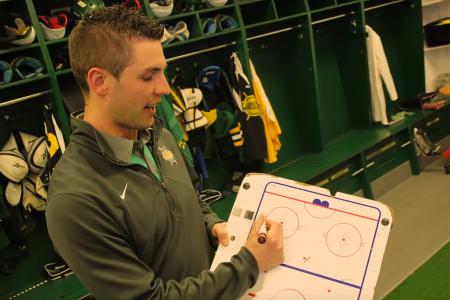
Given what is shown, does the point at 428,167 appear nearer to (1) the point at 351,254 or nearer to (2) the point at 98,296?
(1) the point at 351,254

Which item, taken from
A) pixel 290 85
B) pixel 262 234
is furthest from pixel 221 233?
pixel 290 85

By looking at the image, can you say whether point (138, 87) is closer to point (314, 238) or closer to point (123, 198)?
point (123, 198)

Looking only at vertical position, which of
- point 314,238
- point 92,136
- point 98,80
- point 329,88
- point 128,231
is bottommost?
point 329,88

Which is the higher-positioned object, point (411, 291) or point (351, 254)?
point (351, 254)

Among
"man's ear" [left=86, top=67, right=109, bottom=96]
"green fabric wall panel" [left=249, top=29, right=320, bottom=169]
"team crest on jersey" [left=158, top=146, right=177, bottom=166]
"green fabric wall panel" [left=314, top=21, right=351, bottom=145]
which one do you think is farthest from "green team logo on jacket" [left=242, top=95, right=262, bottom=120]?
"man's ear" [left=86, top=67, right=109, bottom=96]

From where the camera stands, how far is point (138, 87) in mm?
1084

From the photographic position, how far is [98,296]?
1004 mm

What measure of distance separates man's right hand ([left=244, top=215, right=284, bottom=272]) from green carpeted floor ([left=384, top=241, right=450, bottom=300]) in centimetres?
175

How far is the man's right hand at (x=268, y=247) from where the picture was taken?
1132 mm

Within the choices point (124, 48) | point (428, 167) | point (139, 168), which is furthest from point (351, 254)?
point (428, 167)

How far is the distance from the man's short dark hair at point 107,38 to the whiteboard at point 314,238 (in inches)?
20.7

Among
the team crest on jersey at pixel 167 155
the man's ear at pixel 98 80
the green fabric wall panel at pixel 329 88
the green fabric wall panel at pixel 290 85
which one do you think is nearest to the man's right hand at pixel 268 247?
the team crest on jersey at pixel 167 155

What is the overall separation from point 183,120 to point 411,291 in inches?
71.8

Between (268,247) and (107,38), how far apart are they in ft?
2.24
